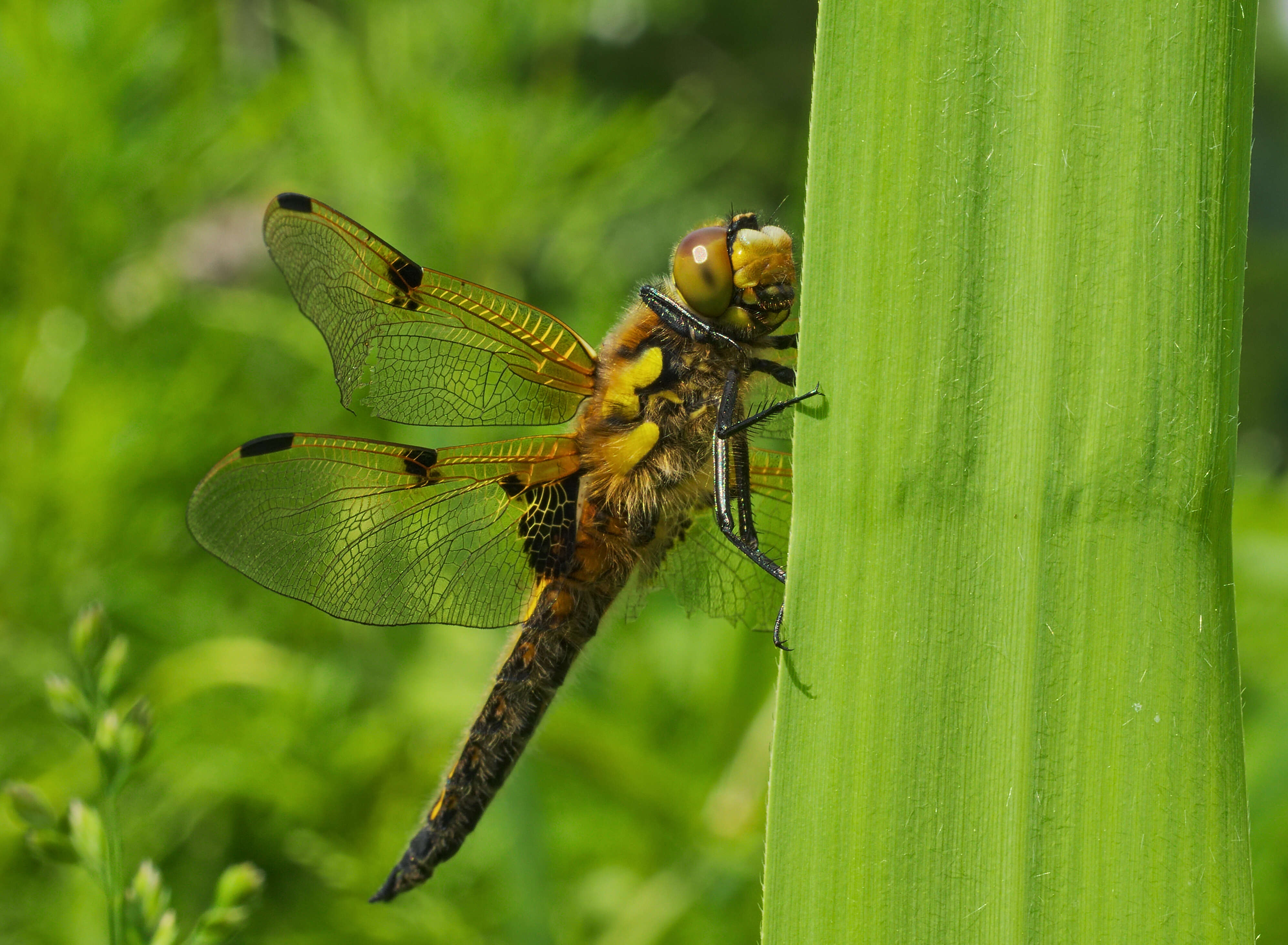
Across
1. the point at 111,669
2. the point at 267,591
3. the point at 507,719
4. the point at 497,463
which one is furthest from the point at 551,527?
the point at 267,591

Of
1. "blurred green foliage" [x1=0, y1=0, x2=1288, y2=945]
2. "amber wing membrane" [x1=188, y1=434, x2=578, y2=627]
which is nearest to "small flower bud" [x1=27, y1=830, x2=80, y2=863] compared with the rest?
"amber wing membrane" [x1=188, y1=434, x2=578, y2=627]

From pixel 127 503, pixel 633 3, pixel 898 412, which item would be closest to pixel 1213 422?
pixel 898 412

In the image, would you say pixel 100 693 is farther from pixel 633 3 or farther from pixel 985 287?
pixel 633 3

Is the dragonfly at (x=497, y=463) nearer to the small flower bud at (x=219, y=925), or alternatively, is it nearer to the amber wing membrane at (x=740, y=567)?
the amber wing membrane at (x=740, y=567)

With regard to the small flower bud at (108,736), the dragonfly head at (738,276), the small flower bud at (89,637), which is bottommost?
the small flower bud at (108,736)

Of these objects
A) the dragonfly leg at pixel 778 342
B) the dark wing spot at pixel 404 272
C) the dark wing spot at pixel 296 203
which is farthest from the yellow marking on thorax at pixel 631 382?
the dark wing spot at pixel 296 203
